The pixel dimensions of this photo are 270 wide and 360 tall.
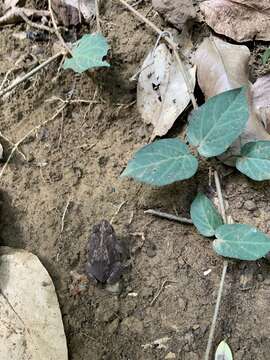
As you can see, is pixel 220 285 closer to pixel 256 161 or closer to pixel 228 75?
pixel 256 161

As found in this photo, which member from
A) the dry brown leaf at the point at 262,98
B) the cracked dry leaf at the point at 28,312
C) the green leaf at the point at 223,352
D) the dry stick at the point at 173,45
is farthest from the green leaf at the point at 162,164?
the green leaf at the point at 223,352

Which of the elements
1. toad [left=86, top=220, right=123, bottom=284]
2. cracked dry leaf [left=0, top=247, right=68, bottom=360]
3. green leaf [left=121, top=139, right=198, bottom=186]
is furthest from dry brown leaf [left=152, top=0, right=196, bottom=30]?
cracked dry leaf [left=0, top=247, right=68, bottom=360]

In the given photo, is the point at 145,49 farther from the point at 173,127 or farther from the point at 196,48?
the point at 173,127

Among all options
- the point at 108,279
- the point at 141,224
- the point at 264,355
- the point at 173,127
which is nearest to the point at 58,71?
the point at 173,127

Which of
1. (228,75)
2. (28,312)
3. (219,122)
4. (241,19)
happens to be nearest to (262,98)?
(228,75)

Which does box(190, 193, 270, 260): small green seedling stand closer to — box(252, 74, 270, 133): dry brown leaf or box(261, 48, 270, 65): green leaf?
box(252, 74, 270, 133): dry brown leaf
